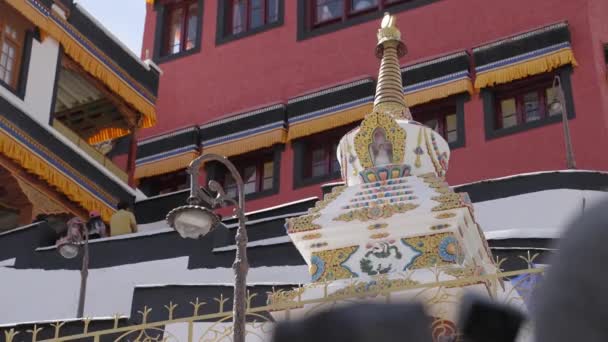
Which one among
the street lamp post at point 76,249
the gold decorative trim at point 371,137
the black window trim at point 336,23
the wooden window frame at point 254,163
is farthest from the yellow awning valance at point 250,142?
the gold decorative trim at point 371,137

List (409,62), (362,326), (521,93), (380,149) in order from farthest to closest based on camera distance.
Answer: (409,62) → (521,93) → (380,149) → (362,326)

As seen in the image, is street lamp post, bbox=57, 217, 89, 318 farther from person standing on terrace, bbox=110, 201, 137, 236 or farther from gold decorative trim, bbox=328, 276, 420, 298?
gold decorative trim, bbox=328, 276, 420, 298

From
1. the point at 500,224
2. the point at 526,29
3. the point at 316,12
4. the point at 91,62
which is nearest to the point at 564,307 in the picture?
the point at 500,224

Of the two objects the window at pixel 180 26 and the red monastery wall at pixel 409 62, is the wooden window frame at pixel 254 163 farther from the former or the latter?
the window at pixel 180 26

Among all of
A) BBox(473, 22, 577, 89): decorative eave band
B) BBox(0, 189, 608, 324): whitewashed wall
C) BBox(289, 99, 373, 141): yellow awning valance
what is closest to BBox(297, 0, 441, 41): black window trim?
BBox(289, 99, 373, 141): yellow awning valance

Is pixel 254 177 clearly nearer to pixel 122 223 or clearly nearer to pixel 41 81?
pixel 41 81

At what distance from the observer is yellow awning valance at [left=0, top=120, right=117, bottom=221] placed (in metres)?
20.1

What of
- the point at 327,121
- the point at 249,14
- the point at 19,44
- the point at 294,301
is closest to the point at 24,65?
the point at 19,44

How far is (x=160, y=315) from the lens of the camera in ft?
38.0

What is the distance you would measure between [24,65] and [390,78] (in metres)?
11.8

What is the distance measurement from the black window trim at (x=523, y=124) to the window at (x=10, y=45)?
8.73m

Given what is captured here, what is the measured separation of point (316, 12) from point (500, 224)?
33.8ft

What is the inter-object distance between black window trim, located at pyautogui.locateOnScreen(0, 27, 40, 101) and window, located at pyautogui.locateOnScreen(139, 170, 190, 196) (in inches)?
181

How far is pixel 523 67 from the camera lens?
67.4ft
